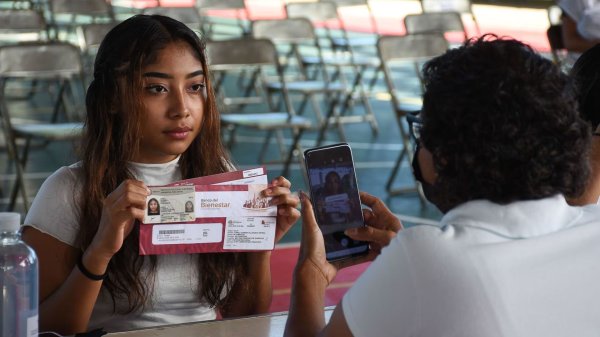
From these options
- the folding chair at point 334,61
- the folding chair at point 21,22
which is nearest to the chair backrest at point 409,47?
the folding chair at point 334,61

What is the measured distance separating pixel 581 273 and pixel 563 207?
0.32 ft

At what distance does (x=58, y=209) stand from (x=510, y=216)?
105 cm

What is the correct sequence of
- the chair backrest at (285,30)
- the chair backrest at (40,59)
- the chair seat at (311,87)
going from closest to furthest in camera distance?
the chair backrest at (40,59), the chair seat at (311,87), the chair backrest at (285,30)

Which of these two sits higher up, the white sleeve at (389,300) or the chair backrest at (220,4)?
the white sleeve at (389,300)

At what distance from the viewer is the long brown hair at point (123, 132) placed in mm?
1996

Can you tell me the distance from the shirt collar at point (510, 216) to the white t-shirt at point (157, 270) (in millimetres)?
883

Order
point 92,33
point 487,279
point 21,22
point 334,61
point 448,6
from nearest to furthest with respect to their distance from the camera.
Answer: point 487,279 < point 92,33 < point 21,22 < point 334,61 < point 448,6

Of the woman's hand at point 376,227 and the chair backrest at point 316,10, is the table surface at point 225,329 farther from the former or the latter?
the chair backrest at point 316,10

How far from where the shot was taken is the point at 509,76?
1282 millimetres

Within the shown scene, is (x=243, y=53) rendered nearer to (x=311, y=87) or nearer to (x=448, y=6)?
(x=311, y=87)

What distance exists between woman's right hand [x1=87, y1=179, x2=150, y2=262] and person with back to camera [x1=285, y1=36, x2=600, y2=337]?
0.55m

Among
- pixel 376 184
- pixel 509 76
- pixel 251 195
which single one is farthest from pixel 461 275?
pixel 376 184

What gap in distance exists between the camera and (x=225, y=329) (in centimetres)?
190

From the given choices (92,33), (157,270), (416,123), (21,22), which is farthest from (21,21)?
(416,123)
